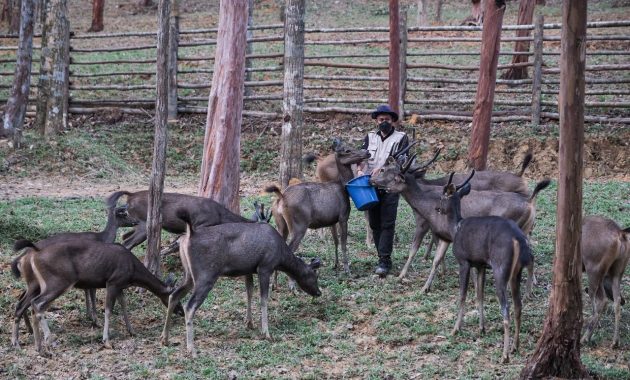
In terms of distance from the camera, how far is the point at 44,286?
30.9 ft

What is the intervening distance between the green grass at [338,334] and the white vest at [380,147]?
4.37 ft

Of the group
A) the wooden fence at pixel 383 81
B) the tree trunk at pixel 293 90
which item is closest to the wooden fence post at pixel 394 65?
the wooden fence at pixel 383 81

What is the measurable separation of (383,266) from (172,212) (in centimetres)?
274

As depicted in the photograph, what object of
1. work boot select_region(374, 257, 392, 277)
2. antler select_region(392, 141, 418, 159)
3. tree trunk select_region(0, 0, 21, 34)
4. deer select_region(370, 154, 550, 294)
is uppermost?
tree trunk select_region(0, 0, 21, 34)

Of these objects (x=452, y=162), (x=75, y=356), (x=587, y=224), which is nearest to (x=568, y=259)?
(x=587, y=224)

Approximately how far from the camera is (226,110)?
1302 cm

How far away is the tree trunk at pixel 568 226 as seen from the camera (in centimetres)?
777

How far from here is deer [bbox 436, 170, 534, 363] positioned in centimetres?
905

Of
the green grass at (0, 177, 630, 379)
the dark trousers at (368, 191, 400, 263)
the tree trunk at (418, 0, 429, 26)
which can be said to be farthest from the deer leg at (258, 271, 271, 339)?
the tree trunk at (418, 0, 429, 26)

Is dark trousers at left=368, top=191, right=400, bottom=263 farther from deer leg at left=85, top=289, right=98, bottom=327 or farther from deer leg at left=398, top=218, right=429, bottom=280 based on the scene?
deer leg at left=85, top=289, right=98, bottom=327

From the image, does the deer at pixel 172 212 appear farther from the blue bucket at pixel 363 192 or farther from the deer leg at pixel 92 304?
the blue bucket at pixel 363 192

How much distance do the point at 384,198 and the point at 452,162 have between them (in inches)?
276

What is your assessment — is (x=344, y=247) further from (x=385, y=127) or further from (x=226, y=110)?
(x=226, y=110)

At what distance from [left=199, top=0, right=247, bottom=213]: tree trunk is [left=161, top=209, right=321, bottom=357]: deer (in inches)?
113
